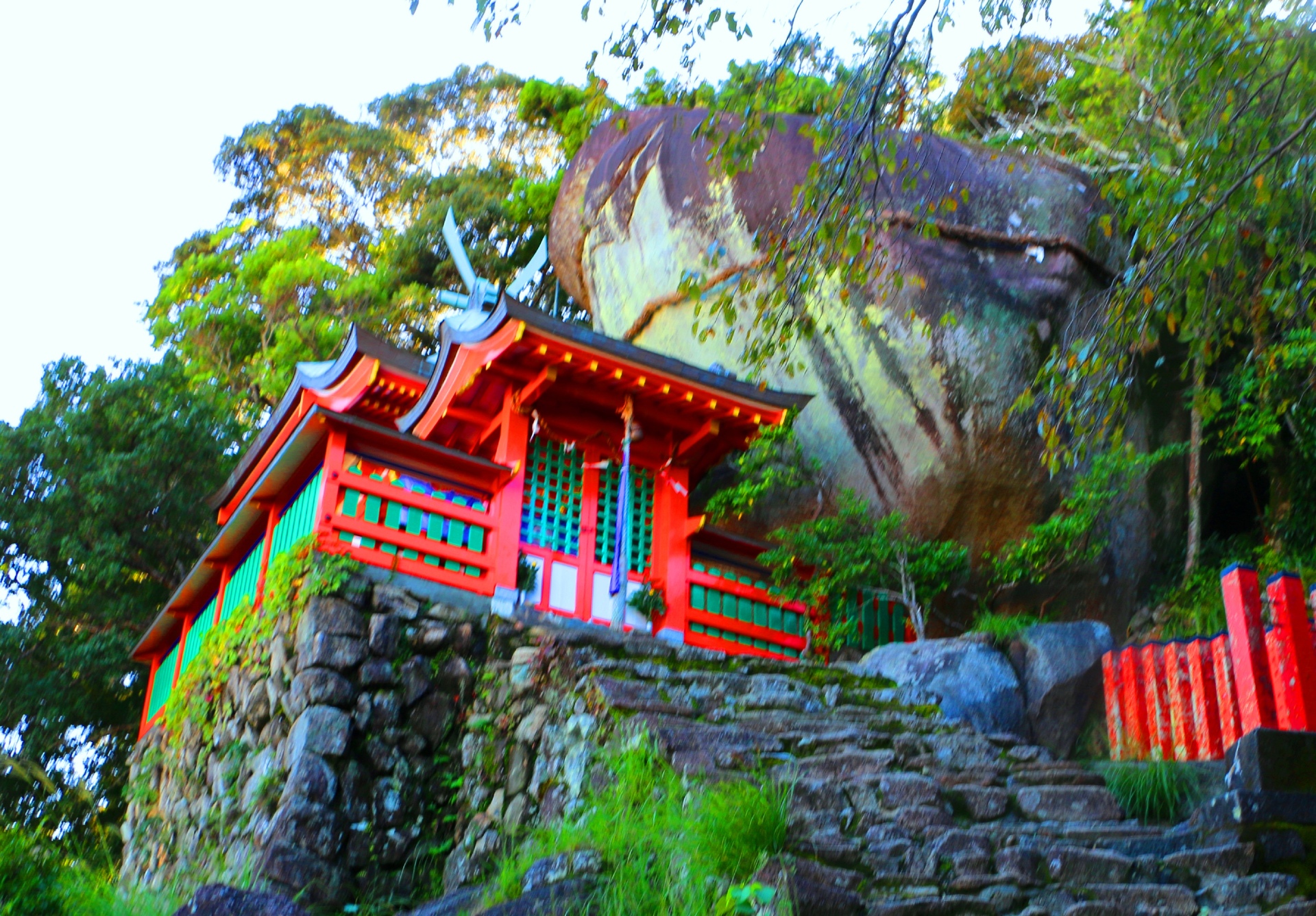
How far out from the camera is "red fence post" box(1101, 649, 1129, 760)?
7.64 metres

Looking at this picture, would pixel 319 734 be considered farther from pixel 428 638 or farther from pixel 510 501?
pixel 510 501

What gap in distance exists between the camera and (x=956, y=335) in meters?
14.2

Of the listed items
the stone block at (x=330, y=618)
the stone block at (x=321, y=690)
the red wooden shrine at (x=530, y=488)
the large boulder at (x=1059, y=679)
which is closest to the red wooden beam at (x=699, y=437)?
the red wooden shrine at (x=530, y=488)

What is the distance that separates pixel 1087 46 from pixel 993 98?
44.8 ft

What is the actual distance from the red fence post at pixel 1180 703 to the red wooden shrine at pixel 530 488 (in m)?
4.34

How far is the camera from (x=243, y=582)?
→ 1173 cm

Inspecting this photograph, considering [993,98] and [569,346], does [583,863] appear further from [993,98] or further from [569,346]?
[569,346]

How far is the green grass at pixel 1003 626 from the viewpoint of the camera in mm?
10688

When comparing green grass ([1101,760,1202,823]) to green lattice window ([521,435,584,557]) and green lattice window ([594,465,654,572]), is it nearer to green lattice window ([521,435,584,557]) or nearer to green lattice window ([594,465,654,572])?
green lattice window ([594,465,654,572])

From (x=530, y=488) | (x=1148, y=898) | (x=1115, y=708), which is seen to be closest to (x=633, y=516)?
(x=530, y=488)

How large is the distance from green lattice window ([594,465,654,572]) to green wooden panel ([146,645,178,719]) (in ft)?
18.9

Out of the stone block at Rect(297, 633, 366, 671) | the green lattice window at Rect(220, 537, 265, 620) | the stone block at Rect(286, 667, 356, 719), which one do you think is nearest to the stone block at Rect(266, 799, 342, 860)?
the stone block at Rect(286, 667, 356, 719)

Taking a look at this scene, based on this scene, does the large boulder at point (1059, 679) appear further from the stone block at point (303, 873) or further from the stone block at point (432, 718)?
the stone block at point (303, 873)

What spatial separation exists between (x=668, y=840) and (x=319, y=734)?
408cm
